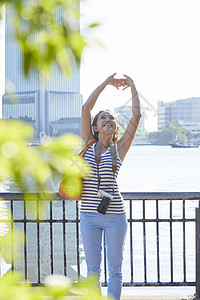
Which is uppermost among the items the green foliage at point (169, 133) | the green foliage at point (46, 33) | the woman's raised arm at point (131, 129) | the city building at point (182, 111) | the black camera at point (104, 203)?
the city building at point (182, 111)

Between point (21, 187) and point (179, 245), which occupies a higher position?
point (21, 187)

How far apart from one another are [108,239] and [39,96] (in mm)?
2591

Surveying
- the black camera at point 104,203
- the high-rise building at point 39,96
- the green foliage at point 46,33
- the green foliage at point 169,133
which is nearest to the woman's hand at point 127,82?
the black camera at point 104,203

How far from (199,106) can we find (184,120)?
16.9 ft

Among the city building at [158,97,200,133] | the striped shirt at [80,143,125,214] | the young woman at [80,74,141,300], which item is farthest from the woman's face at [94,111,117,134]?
the city building at [158,97,200,133]

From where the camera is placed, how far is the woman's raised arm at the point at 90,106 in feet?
12.6

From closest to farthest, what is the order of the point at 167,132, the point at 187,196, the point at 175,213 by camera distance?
the point at 187,196
the point at 175,213
the point at 167,132

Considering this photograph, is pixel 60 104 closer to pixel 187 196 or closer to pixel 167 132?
pixel 187 196

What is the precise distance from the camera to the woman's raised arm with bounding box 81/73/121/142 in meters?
3.84

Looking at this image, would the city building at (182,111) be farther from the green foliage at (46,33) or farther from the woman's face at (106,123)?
the green foliage at (46,33)

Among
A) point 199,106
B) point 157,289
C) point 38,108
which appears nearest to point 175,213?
point 157,289

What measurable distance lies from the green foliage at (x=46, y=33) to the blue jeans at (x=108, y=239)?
268 cm

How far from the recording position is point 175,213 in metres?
21.0

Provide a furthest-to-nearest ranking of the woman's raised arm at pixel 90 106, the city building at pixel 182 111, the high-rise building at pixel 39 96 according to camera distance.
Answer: the city building at pixel 182 111 → the woman's raised arm at pixel 90 106 → the high-rise building at pixel 39 96
